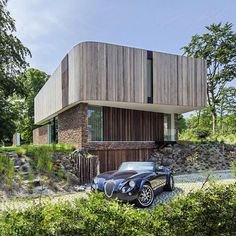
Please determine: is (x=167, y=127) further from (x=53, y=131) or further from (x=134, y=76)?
(x=53, y=131)

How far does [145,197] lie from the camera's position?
8.01m

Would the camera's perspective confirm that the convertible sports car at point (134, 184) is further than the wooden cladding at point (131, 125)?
No

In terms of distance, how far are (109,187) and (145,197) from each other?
3.50 feet

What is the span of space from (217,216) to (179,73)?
13337 mm

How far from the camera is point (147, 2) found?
41.2 feet

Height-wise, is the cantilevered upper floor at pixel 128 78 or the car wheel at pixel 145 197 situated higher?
the cantilevered upper floor at pixel 128 78

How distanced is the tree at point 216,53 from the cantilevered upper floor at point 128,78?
15764 mm

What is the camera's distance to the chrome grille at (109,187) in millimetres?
7848

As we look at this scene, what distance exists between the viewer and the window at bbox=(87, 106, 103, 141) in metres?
16.0

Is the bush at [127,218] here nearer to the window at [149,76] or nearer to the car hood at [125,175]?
the car hood at [125,175]

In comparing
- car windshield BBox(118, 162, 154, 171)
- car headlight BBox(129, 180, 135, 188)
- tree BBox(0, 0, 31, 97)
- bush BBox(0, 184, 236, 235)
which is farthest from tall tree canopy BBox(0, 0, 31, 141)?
bush BBox(0, 184, 236, 235)

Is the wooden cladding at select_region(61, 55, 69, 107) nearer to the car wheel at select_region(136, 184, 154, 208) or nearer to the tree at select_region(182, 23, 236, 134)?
the car wheel at select_region(136, 184, 154, 208)

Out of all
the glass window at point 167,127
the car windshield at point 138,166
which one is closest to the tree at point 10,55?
the glass window at point 167,127

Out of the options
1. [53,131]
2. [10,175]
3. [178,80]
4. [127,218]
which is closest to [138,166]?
[10,175]
